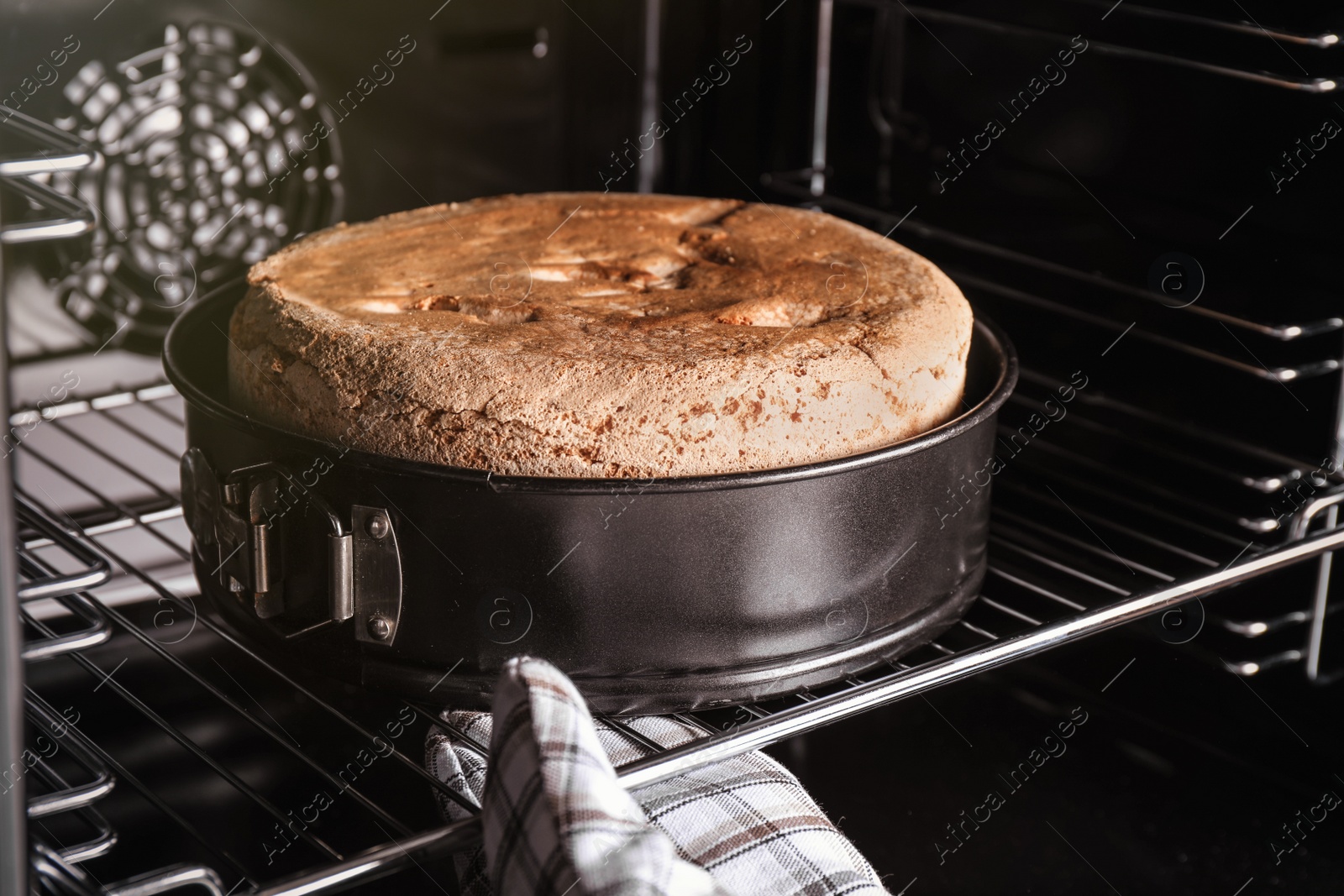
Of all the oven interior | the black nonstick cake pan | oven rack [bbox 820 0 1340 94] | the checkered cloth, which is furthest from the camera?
the oven interior

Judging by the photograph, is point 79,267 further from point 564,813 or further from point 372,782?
point 564,813

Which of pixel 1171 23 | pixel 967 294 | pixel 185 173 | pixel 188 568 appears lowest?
pixel 188 568

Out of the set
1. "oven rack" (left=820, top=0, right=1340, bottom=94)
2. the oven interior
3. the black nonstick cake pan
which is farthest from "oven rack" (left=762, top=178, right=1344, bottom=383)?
the black nonstick cake pan

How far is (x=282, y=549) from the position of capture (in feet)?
2.40

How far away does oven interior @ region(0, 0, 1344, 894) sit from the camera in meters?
0.99

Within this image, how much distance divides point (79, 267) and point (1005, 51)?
824mm

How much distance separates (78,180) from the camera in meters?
1.04

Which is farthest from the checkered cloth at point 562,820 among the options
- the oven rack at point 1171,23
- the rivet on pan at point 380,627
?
the oven rack at point 1171,23

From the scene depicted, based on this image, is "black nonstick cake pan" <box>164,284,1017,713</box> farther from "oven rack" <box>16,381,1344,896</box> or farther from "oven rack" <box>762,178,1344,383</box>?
"oven rack" <box>762,178,1344,383</box>

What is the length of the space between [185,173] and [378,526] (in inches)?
21.3

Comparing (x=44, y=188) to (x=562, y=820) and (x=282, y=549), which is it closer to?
(x=282, y=549)

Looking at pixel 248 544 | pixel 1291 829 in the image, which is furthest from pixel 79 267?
pixel 1291 829

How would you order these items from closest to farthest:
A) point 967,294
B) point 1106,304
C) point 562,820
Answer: point 562,820, point 1106,304, point 967,294

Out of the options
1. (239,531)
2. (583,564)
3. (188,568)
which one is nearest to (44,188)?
(239,531)
